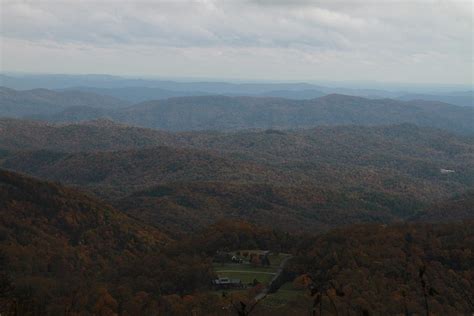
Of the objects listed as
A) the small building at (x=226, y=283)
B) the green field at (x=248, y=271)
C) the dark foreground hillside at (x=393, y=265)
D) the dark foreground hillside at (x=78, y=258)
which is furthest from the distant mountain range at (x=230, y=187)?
the small building at (x=226, y=283)

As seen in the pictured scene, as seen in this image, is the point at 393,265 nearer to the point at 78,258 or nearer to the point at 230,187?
the point at 78,258

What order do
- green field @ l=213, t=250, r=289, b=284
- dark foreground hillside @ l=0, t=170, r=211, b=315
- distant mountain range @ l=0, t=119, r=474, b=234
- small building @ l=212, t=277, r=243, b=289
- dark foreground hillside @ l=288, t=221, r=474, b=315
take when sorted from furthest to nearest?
distant mountain range @ l=0, t=119, r=474, b=234 < green field @ l=213, t=250, r=289, b=284 < small building @ l=212, t=277, r=243, b=289 < dark foreground hillside @ l=0, t=170, r=211, b=315 < dark foreground hillside @ l=288, t=221, r=474, b=315

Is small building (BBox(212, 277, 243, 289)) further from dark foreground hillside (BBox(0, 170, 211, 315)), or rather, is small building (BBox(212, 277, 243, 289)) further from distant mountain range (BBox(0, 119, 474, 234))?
distant mountain range (BBox(0, 119, 474, 234))

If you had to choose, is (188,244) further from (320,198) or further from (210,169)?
(210,169)

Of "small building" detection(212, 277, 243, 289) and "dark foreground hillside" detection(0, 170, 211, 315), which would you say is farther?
"small building" detection(212, 277, 243, 289)

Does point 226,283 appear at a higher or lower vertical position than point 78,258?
higher

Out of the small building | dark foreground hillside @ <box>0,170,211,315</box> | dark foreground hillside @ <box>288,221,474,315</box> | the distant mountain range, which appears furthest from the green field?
the distant mountain range

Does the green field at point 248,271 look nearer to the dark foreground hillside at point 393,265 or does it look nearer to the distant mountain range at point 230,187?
the dark foreground hillside at point 393,265

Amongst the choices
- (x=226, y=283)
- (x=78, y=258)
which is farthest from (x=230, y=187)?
(x=226, y=283)

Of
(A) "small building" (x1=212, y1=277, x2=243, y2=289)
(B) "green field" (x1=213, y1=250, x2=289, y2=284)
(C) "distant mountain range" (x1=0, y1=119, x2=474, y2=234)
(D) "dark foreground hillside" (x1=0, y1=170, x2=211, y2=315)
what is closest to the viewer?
(D) "dark foreground hillside" (x1=0, y1=170, x2=211, y2=315)

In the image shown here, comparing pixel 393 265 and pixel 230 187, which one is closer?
pixel 393 265
